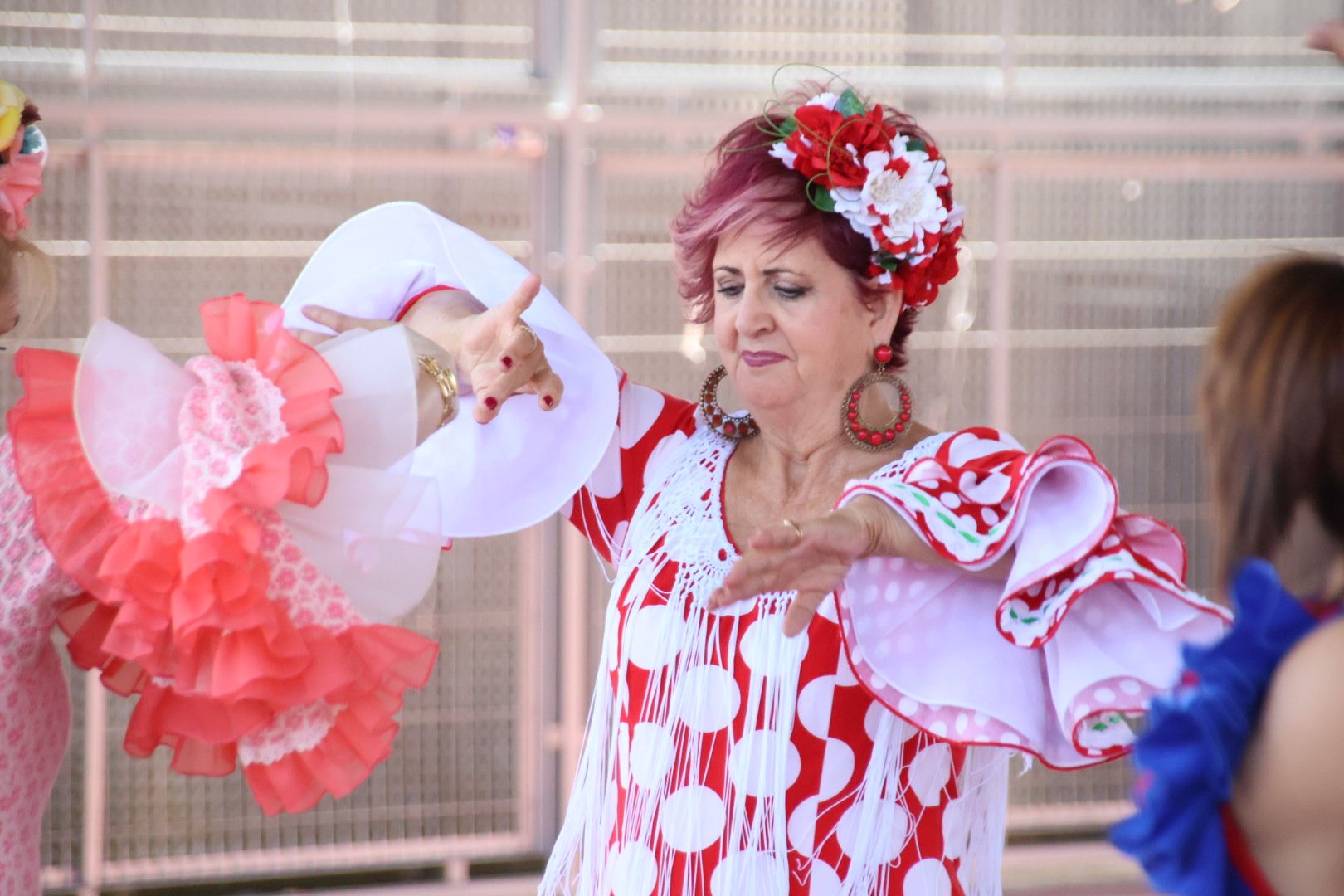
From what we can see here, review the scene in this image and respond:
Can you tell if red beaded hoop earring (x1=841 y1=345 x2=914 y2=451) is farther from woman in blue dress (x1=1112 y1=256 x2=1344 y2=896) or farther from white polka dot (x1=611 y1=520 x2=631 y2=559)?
woman in blue dress (x1=1112 y1=256 x2=1344 y2=896)

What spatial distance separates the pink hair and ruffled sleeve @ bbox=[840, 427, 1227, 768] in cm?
30

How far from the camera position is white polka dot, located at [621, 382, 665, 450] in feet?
5.87

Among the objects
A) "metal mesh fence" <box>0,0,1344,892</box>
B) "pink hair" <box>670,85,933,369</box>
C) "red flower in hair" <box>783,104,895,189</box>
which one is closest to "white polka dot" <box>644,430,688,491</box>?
"pink hair" <box>670,85,933,369</box>

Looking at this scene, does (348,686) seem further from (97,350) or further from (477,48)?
(477,48)

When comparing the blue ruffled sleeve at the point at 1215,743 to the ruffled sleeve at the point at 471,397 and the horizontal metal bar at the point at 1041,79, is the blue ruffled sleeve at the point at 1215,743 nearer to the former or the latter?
the ruffled sleeve at the point at 471,397

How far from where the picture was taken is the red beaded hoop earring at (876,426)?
162 cm

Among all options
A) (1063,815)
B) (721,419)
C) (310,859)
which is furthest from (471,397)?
(1063,815)

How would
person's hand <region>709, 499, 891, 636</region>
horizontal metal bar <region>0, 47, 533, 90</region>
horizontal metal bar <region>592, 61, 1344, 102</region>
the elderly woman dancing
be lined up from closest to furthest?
A: person's hand <region>709, 499, 891, 636</region> → the elderly woman dancing → horizontal metal bar <region>0, 47, 533, 90</region> → horizontal metal bar <region>592, 61, 1344, 102</region>

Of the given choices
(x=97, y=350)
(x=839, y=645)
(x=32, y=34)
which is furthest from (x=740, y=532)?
(x=32, y=34)

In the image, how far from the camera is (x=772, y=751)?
4.94 ft

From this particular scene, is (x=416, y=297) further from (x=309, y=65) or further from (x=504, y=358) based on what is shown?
(x=309, y=65)

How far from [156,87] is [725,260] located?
1867mm

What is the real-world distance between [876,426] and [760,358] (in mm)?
166

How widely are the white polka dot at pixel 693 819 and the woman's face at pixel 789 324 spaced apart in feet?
1.53
